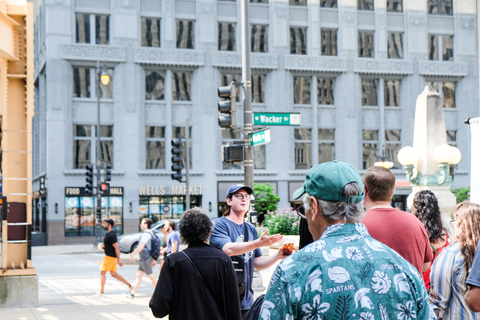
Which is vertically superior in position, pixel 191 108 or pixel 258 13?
pixel 258 13

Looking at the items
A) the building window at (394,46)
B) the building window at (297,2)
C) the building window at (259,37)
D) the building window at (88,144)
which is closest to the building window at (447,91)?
the building window at (394,46)

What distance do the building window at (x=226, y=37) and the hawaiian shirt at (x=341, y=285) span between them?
4465cm

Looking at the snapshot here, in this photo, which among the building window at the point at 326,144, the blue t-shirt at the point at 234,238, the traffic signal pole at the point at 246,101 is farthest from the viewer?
the building window at the point at 326,144

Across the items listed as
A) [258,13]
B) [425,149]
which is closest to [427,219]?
[425,149]

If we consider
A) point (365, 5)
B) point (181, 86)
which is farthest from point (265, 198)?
point (365, 5)

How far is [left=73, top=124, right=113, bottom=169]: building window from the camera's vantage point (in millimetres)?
43812

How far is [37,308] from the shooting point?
41.6 feet

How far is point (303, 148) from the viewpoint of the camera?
4791 centimetres

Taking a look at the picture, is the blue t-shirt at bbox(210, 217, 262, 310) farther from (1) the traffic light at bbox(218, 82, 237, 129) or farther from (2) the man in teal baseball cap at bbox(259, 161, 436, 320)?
(1) the traffic light at bbox(218, 82, 237, 129)

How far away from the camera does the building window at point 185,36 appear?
45719mm

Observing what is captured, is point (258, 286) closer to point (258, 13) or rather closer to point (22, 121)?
point (22, 121)

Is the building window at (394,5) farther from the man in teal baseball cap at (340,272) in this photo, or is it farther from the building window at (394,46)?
the man in teal baseball cap at (340,272)

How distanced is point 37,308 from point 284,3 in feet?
126

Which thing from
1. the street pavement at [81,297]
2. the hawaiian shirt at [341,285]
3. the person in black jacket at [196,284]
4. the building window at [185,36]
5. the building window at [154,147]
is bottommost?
the street pavement at [81,297]
